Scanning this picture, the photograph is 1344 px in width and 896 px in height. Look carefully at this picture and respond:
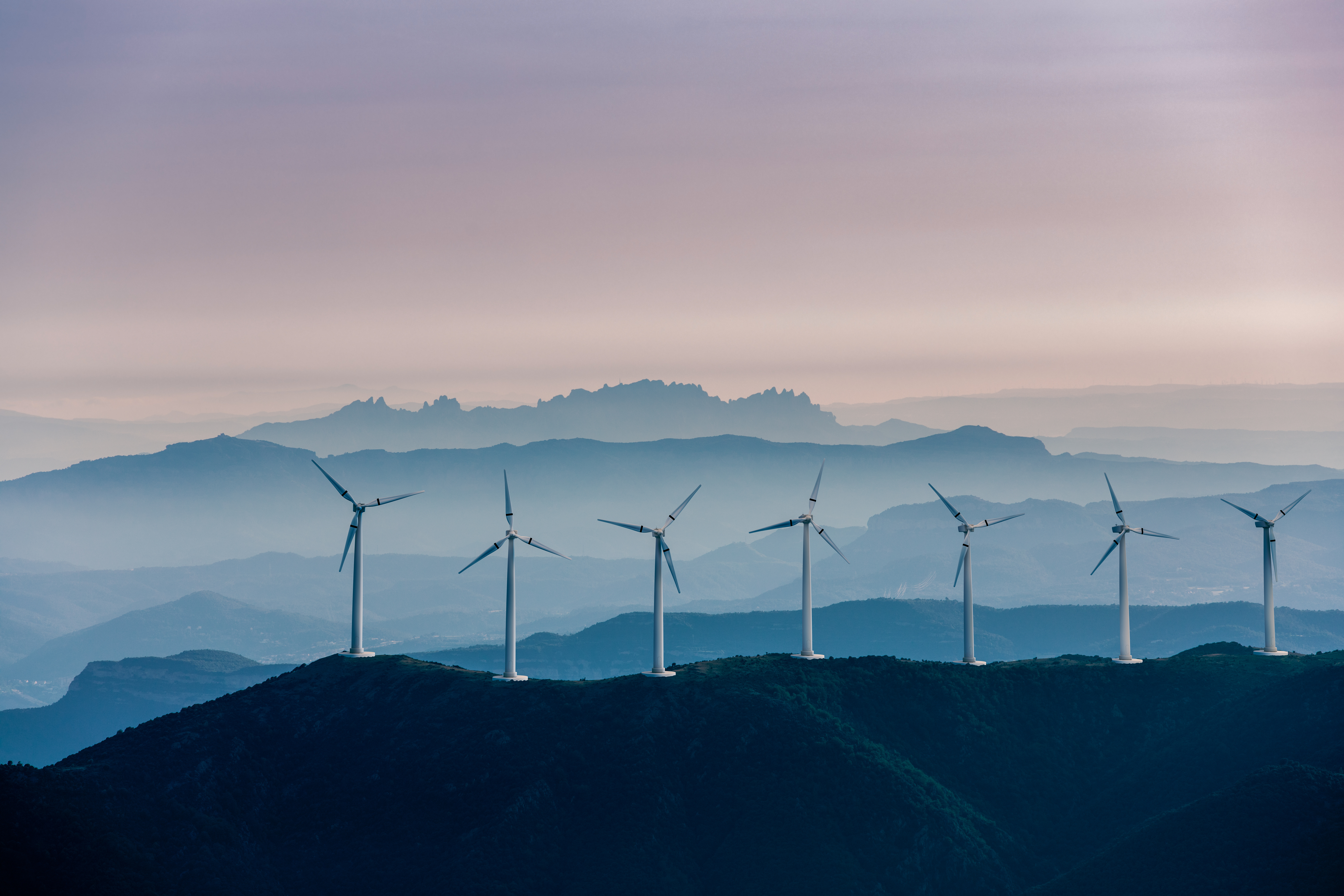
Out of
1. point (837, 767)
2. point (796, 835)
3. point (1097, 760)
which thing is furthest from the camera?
point (1097, 760)

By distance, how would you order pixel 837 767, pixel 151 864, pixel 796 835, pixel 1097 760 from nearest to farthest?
pixel 151 864
pixel 796 835
pixel 837 767
pixel 1097 760

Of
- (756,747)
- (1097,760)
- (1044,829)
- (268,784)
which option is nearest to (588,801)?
(756,747)

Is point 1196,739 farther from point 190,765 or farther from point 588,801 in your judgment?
point 190,765

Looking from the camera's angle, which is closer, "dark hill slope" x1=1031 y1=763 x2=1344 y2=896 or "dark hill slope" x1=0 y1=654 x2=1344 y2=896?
"dark hill slope" x1=1031 y1=763 x2=1344 y2=896

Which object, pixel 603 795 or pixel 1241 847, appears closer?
pixel 1241 847

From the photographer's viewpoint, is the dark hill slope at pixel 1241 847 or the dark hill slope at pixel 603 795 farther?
the dark hill slope at pixel 603 795

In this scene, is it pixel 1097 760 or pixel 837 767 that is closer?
pixel 837 767

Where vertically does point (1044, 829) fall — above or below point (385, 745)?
below

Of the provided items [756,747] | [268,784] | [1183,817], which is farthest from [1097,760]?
[268,784]
